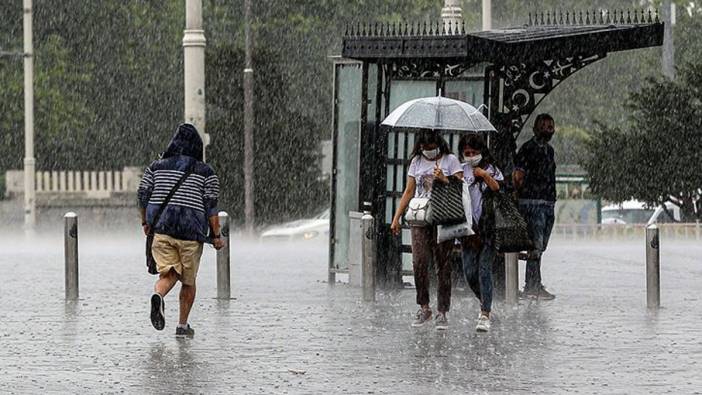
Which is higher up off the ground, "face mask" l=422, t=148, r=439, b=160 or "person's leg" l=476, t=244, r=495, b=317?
"face mask" l=422, t=148, r=439, b=160

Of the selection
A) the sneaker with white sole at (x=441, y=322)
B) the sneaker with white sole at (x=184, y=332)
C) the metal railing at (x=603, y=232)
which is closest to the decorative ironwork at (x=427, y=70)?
the sneaker with white sole at (x=441, y=322)

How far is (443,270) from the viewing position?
1503 centimetres

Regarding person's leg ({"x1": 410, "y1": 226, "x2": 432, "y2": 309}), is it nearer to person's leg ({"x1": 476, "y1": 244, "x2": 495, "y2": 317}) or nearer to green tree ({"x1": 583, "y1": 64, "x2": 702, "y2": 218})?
person's leg ({"x1": 476, "y1": 244, "x2": 495, "y2": 317})

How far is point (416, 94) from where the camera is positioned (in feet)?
62.8

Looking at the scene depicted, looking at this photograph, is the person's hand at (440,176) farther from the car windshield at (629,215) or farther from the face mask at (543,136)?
the car windshield at (629,215)

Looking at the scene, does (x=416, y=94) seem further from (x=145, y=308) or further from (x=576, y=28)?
(x=145, y=308)

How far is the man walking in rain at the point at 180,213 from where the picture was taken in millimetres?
14266

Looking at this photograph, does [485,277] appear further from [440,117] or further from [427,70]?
[427,70]

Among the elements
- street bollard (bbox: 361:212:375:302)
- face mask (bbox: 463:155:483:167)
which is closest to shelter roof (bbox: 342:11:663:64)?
street bollard (bbox: 361:212:375:302)

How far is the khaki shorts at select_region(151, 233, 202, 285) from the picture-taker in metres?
14.3

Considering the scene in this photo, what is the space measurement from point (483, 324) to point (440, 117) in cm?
180

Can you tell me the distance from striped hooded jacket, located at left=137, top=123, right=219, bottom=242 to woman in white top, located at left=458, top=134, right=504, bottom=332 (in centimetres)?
202

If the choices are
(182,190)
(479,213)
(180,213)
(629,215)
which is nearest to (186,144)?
(182,190)

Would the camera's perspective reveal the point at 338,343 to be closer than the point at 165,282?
Yes
